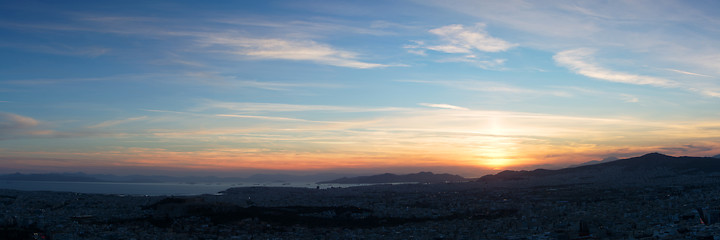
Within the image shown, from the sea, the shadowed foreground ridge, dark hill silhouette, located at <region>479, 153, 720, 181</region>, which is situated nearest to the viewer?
the shadowed foreground ridge

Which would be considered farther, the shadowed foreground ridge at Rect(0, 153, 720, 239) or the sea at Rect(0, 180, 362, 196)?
the sea at Rect(0, 180, 362, 196)

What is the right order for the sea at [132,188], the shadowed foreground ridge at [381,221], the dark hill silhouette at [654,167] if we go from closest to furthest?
1. the shadowed foreground ridge at [381,221]
2. the dark hill silhouette at [654,167]
3. the sea at [132,188]

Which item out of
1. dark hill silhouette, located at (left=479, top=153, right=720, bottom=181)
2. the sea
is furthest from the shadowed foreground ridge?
the sea

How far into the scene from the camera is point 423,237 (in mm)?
20812

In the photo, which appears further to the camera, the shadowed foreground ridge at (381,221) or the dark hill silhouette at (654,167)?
the dark hill silhouette at (654,167)

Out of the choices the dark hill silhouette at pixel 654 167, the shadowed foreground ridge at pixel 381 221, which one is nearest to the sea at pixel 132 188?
the dark hill silhouette at pixel 654 167

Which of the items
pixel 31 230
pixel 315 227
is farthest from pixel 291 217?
pixel 31 230

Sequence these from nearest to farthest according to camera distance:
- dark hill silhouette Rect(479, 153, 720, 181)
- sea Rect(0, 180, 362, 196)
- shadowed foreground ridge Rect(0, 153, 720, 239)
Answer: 1. shadowed foreground ridge Rect(0, 153, 720, 239)
2. dark hill silhouette Rect(479, 153, 720, 181)
3. sea Rect(0, 180, 362, 196)

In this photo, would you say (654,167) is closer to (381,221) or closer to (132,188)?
(381,221)

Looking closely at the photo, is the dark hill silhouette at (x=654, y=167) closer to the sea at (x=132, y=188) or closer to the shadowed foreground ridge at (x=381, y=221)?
the shadowed foreground ridge at (x=381, y=221)

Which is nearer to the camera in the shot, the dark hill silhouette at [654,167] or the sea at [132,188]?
the dark hill silhouette at [654,167]

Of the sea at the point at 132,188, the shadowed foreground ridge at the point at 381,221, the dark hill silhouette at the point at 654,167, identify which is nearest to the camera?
the shadowed foreground ridge at the point at 381,221

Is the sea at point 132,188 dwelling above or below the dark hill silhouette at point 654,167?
below

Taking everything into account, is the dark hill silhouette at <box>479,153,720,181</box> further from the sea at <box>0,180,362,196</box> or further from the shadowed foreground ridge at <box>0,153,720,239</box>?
the sea at <box>0,180,362,196</box>
